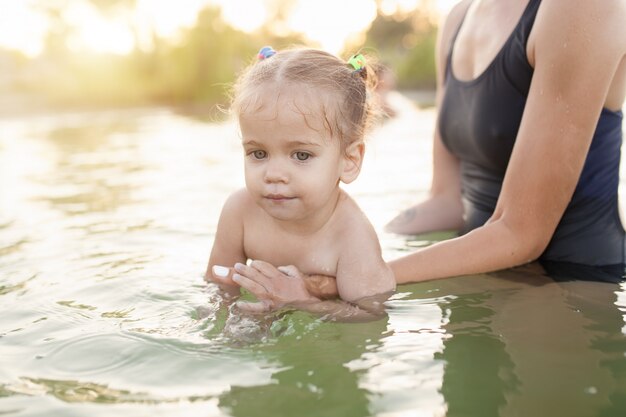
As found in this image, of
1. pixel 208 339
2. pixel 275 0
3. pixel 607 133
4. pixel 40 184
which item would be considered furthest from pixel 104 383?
pixel 275 0

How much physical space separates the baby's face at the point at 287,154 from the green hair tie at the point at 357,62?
30 cm

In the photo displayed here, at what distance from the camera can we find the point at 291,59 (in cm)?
254

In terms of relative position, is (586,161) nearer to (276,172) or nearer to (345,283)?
(345,283)

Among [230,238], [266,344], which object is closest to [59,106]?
[230,238]

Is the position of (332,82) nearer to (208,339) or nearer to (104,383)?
(208,339)

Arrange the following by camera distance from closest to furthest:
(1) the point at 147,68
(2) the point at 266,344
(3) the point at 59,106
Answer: (2) the point at 266,344
(3) the point at 59,106
(1) the point at 147,68

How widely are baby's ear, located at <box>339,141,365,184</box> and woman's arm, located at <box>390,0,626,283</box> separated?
0.39m

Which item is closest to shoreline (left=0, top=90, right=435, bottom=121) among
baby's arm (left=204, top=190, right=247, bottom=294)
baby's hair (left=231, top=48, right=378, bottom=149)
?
baby's arm (left=204, top=190, right=247, bottom=294)

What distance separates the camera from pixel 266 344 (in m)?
2.21

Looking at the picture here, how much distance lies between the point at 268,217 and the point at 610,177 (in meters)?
1.46

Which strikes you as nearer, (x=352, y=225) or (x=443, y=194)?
(x=352, y=225)

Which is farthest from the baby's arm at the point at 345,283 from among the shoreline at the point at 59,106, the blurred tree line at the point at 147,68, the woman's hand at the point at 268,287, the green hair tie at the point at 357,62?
the blurred tree line at the point at 147,68

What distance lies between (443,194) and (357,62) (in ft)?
4.49

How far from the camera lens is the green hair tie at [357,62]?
8.66 feet
